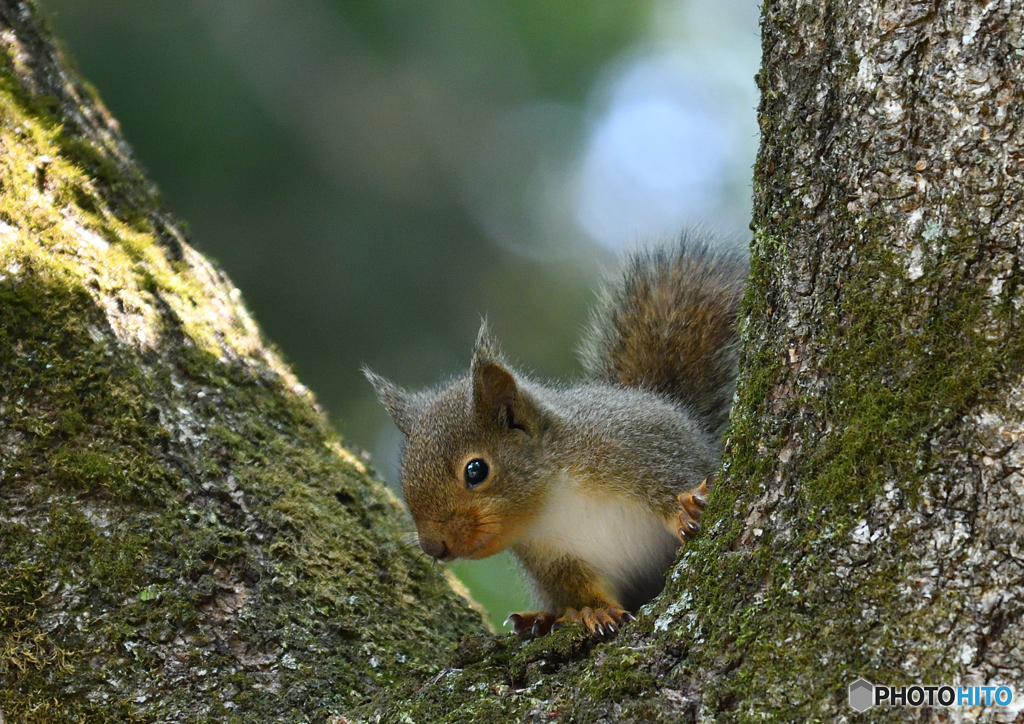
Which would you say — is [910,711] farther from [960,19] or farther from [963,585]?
[960,19]

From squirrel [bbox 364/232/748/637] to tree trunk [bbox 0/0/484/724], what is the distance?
20 centimetres

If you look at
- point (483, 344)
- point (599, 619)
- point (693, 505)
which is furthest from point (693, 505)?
point (483, 344)

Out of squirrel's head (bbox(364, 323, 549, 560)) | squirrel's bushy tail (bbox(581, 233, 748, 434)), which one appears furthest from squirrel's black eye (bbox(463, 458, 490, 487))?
squirrel's bushy tail (bbox(581, 233, 748, 434))

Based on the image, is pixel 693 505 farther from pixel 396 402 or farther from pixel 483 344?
pixel 396 402

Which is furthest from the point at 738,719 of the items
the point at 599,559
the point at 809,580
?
the point at 599,559

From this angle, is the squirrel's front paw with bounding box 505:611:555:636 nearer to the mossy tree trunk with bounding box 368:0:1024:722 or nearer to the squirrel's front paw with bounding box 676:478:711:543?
the squirrel's front paw with bounding box 676:478:711:543

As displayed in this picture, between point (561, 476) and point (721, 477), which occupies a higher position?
point (561, 476)

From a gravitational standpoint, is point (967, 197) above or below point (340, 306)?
below

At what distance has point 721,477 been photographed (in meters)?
1.76

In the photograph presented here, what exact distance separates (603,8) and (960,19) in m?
5.02

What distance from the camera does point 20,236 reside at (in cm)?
218

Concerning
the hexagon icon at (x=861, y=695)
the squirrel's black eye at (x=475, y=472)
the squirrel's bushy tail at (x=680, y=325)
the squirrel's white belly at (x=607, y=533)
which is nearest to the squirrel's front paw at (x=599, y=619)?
A: the squirrel's white belly at (x=607, y=533)

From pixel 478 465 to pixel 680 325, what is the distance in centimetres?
92

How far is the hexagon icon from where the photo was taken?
132 centimetres
